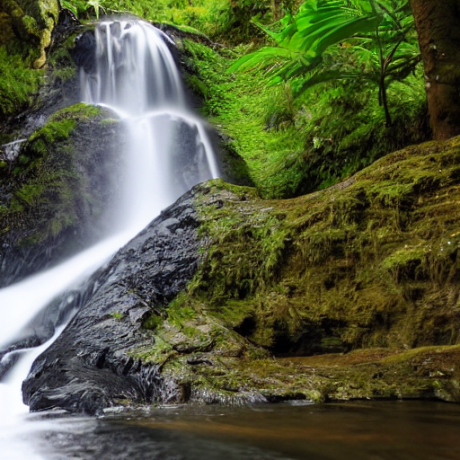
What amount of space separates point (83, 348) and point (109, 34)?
9026 mm

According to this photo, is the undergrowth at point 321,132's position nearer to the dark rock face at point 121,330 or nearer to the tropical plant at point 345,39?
the tropical plant at point 345,39

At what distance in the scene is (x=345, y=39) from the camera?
15.3ft

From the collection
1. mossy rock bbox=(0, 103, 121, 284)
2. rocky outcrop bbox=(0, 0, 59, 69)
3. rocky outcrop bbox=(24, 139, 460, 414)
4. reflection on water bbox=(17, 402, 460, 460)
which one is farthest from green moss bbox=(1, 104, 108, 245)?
reflection on water bbox=(17, 402, 460, 460)

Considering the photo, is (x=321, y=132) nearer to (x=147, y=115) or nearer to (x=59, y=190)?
(x=59, y=190)

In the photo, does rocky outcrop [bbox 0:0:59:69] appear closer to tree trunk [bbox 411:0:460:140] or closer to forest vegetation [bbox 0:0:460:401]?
forest vegetation [bbox 0:0:460:401]

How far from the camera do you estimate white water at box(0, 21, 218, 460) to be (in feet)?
16.8

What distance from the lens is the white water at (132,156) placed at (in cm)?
511

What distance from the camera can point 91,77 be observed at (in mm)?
10016

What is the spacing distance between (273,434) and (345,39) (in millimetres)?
4113

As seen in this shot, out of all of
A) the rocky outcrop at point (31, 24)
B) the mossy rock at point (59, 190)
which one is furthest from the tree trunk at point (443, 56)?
the rocky outcrop at point (31, 24)

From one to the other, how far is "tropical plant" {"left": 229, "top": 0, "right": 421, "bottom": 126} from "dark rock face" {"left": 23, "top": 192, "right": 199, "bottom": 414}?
1849mm

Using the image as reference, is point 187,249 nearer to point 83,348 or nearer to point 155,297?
point 155,297

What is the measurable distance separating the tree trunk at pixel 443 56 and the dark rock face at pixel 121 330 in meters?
2.55

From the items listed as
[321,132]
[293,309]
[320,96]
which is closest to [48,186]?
[321,132]
